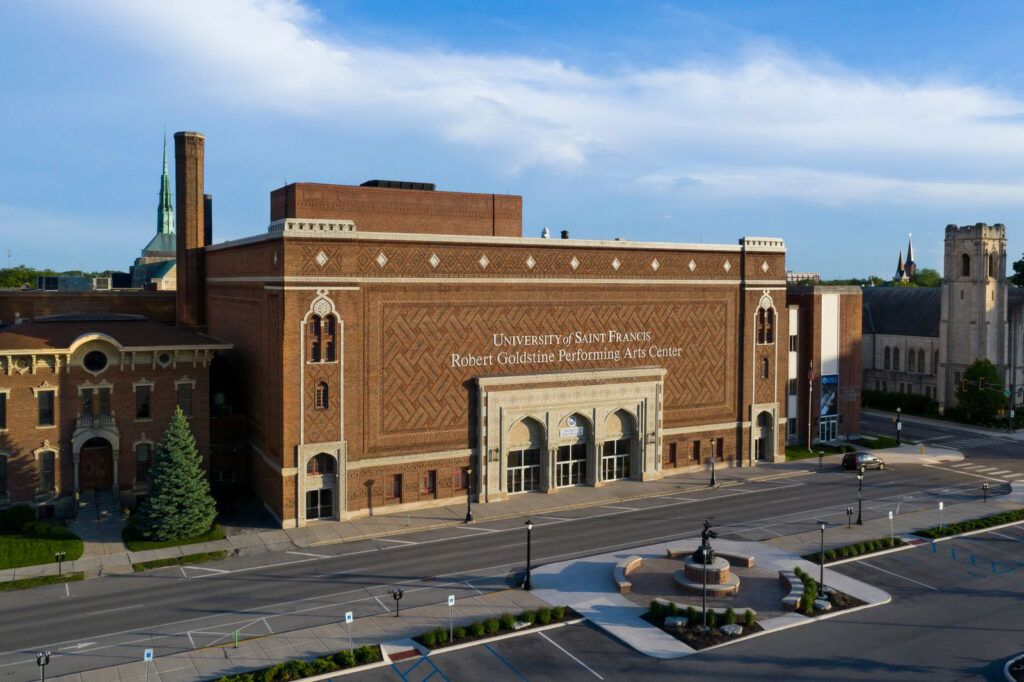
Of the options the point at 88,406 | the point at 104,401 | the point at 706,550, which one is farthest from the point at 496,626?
the point at 88,406

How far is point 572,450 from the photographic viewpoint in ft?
161

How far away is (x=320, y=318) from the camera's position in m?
41.3

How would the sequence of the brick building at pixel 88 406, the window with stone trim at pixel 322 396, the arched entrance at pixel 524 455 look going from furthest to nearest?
the arched entrance at pixel 524 455 → the window with stone trim at pixel 322 396 → the brick building at pixel 88 406

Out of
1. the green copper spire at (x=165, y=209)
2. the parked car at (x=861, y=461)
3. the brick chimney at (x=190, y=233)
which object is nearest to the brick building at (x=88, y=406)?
the brick chimney at (x=190, y=233)

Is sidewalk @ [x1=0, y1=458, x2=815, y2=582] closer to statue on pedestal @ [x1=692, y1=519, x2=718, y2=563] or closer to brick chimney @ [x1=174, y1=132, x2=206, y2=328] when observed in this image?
statue on pedestal @ [x1=692, y1=519, x2=718, y2=563]

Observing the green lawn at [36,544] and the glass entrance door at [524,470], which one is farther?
the glass entrance door at [524,470]

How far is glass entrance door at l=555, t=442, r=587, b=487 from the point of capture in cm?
4878

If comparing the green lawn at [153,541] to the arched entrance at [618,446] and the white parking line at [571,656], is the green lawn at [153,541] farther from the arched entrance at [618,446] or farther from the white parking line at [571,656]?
the arched entrance at [618,446]

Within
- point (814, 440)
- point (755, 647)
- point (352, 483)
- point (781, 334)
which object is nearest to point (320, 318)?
point (352, 483)

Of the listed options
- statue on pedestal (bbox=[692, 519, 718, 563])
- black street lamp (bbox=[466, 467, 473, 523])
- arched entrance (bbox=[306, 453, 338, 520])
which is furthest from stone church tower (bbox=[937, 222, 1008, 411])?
arched entrance (bbox=[306, 453, 338, 520])

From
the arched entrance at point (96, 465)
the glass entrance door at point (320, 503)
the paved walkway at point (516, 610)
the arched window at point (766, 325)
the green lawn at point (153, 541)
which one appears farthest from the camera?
the arched window at point (766, 325)

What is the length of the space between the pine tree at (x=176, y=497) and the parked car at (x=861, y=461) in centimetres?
4135

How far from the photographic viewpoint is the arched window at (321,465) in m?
41.5

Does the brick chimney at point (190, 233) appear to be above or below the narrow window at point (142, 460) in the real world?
above
